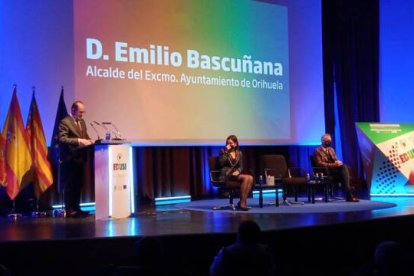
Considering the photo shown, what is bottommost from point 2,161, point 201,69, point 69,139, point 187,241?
point 187,241

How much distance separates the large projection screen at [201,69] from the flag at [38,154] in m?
0.72

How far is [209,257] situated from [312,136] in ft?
18.8

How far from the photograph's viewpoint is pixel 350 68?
1009 centimetres

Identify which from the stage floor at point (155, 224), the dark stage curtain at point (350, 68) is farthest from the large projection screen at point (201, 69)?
the stage floor at point (155, 224)

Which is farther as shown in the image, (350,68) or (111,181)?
(350,68)

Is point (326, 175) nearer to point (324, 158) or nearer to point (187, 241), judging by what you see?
point (324, 158)

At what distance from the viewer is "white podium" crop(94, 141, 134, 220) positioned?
5.58m

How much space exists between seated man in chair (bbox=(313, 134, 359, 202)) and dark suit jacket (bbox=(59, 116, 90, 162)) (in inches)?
147

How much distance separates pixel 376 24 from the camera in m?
10.3

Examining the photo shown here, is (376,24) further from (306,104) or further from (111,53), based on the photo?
(111,53)

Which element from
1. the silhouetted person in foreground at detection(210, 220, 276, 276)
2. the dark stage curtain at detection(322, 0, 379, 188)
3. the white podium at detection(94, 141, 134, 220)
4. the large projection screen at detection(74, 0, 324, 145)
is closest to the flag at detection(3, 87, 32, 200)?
the large projection screen at detection(74, 0, 324, 145)

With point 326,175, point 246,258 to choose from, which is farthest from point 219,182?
point 246,258

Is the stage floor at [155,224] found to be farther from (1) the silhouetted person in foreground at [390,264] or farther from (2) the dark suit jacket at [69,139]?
(1) the silhouetted person in foreground at [390,264]

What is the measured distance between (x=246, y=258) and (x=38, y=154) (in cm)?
445
